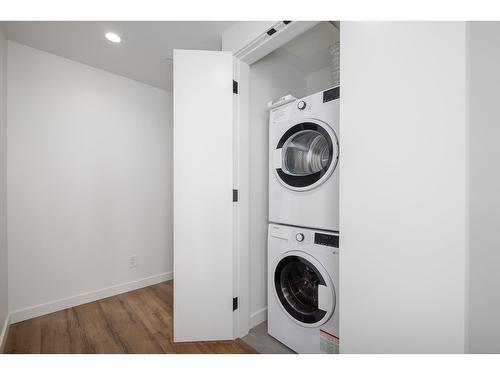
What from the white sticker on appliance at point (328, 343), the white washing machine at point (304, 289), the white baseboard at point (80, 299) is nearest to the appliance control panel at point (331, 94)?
the white washing machine at point (304, 289)

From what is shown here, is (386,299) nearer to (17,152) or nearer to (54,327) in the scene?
(54,327)

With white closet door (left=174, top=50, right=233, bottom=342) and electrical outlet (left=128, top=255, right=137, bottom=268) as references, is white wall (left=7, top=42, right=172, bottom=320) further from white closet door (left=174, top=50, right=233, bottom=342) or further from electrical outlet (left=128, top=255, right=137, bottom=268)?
white closet door (left=174, top=50, right=233, bottom=342)

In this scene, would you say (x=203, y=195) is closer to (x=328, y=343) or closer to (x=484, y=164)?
(x=328, y=343)

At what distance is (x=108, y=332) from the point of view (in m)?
1.70

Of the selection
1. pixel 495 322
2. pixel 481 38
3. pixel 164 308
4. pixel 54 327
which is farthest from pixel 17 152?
pixel 495 322

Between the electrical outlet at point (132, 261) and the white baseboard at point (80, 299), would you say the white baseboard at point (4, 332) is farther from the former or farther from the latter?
the electrical outlet at point (132, 261)

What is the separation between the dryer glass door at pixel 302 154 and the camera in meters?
1.44

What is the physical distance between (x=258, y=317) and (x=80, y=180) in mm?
2118

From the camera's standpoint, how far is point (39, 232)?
6.30ft

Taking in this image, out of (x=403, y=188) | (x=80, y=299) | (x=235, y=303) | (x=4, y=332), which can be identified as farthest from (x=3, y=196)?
(x=403, y=188)

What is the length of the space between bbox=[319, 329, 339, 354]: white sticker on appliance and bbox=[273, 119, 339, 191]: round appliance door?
2.94 ft

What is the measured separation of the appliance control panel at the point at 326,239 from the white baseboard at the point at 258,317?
3.18ft

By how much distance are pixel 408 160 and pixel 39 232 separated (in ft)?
8.97

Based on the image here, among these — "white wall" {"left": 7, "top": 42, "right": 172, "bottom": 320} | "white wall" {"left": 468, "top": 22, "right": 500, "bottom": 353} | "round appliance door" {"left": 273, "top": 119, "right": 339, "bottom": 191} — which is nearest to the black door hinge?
"round appliance door" {"left": 273, "top": 119, "right": 339, "bottom": 191}
